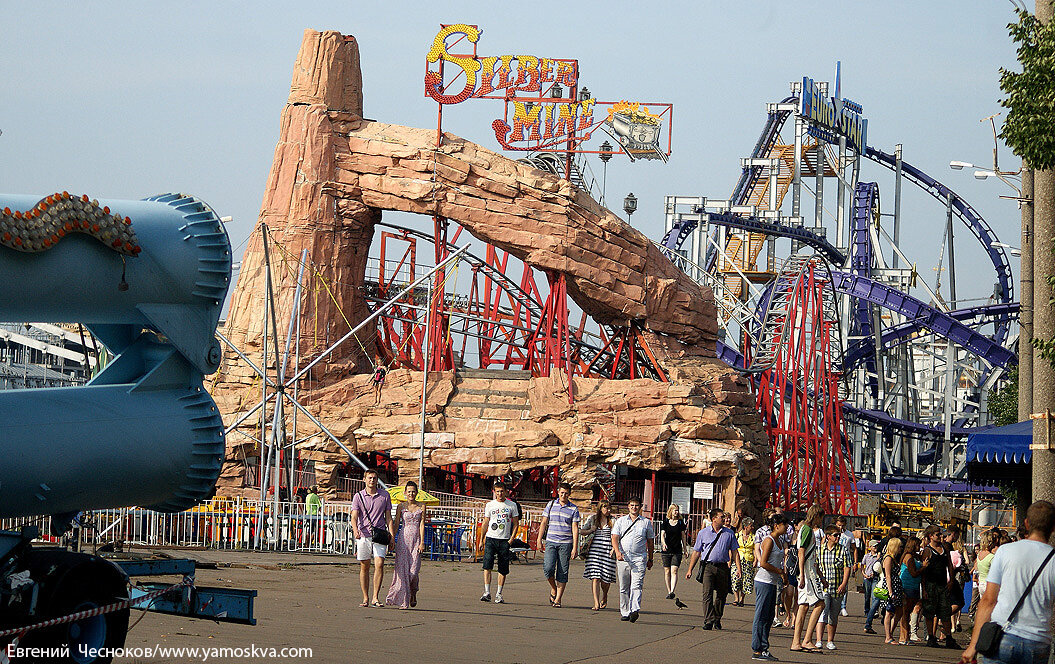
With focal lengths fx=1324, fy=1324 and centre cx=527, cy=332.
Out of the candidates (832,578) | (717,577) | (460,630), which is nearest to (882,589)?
(832,578)

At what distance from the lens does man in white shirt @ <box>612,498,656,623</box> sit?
1413cm

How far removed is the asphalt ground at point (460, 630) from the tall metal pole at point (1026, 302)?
3289 millimetres

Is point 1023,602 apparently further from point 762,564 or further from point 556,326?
point 556,326

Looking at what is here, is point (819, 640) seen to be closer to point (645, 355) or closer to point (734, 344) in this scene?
point (645, 355)

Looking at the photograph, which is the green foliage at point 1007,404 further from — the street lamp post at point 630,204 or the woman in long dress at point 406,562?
the woman in long dress at point 406,562

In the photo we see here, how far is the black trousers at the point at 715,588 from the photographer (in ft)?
45.6

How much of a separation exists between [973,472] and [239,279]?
1977 centimetres

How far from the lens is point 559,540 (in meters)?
15.3

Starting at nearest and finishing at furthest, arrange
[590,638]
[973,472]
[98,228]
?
[98,228], [590,638], [973,472]

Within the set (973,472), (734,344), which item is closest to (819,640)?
(973,472)

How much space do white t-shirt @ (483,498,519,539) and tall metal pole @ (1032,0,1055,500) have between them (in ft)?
18.7

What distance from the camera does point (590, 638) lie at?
12430 millimetres

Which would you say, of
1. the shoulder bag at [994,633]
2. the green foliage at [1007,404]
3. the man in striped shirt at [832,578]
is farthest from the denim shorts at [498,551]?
the green foliage at [1007,404]

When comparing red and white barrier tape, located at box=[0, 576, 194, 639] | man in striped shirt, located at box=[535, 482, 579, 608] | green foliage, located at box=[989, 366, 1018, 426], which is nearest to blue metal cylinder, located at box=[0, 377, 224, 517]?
red and white barrier tape, located at box=[0, 576, 194, 639]
